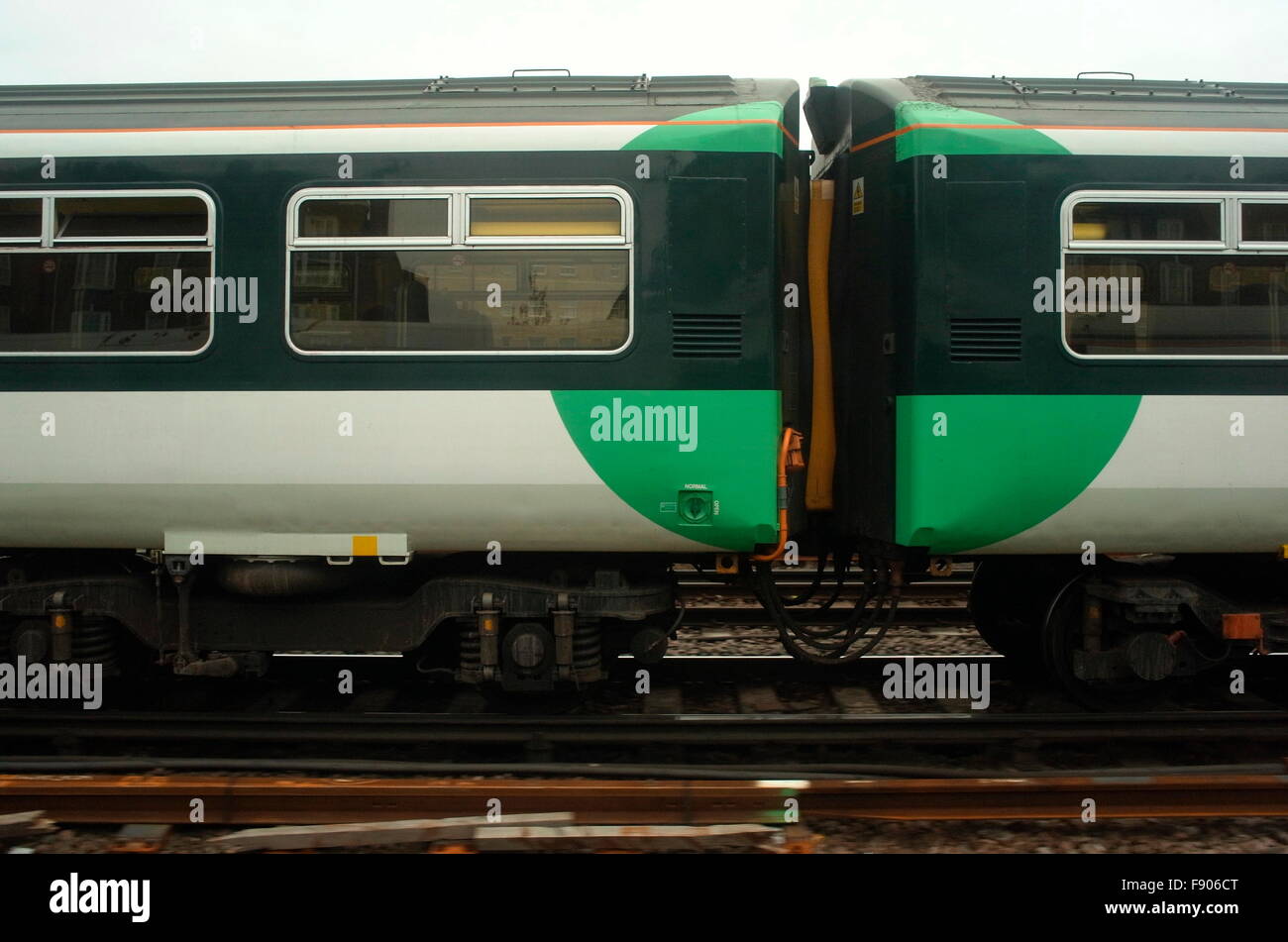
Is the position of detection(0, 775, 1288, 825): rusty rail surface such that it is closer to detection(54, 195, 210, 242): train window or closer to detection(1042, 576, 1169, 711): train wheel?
detection(1042, 576, 1169, 711): train wheel

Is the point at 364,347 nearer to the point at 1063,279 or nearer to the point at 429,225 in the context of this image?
the point at 429,225

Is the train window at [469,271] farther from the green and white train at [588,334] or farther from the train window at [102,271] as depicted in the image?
the train window at [102,271]

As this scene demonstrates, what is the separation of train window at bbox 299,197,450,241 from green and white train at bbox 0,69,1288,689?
0.05 feet

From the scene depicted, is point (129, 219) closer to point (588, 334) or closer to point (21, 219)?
point (21, 219)

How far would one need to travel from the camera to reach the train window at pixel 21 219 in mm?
5047

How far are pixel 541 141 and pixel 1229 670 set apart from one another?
551 cm

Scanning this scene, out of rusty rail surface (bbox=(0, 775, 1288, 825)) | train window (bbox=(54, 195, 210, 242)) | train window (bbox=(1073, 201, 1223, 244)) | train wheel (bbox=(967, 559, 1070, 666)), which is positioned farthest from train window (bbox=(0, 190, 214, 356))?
train wheel (bbox=(967, 559, 1070, 666))

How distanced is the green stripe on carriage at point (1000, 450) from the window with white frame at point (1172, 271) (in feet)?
1.19

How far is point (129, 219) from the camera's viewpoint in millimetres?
5020

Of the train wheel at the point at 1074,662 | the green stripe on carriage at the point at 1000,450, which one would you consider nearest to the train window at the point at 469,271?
the green stripe on carriage at the point at 1000,450

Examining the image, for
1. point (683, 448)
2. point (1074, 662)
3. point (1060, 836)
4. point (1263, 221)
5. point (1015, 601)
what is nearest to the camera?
point (1060, 836)

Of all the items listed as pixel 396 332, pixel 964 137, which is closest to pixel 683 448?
pixel 396 332

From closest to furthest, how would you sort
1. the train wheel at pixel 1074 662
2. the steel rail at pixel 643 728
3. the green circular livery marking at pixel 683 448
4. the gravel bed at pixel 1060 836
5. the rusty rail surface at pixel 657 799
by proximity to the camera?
1. the gravel bed at pixel 1060 836
2. the rusty rail surface at pixel 657 799
3. the green circular livery marking at pixel 683 448
4. the steel rail at pixel 643 728
5. the train wheel at pixel 1074 662

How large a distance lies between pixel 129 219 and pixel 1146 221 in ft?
17.6
